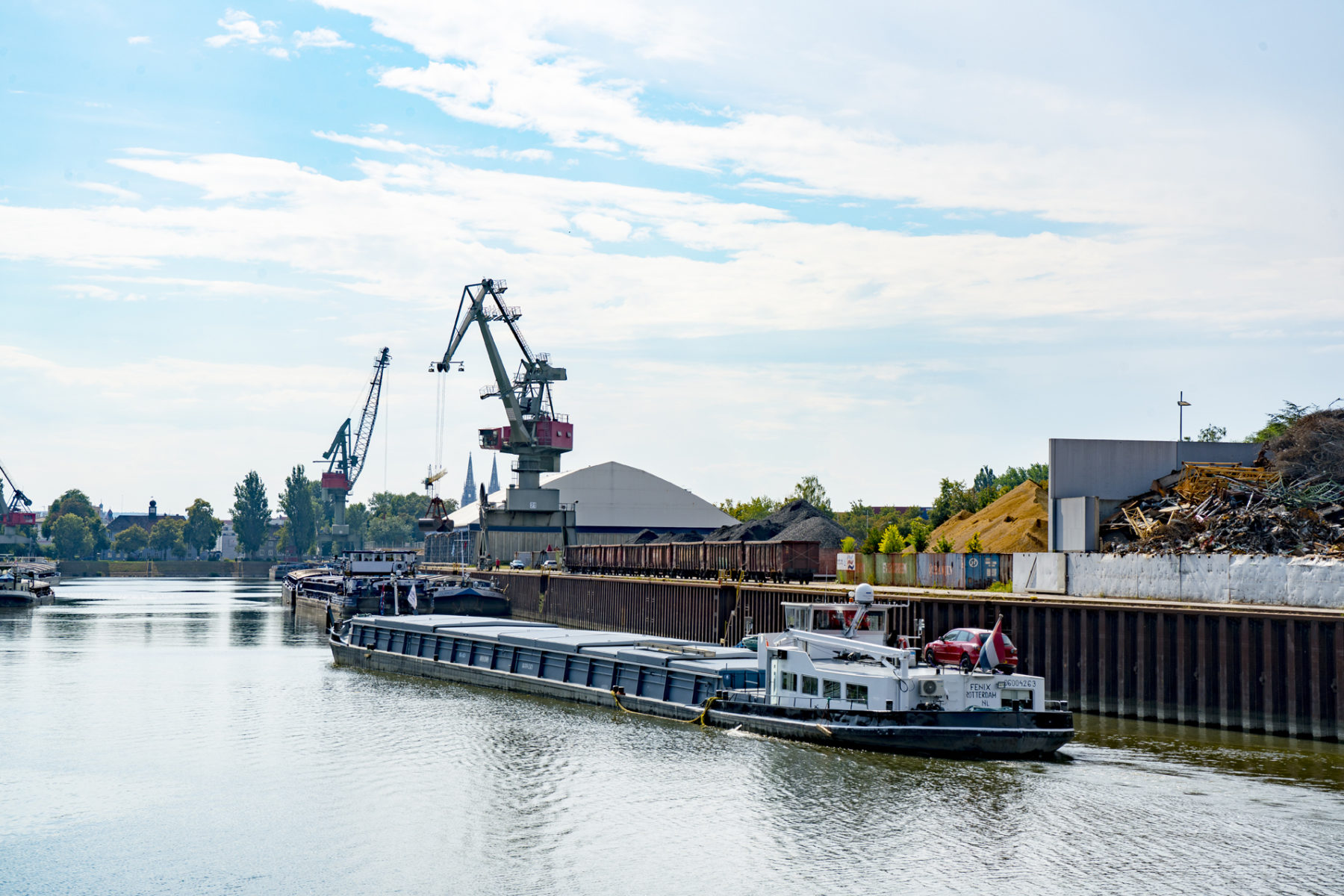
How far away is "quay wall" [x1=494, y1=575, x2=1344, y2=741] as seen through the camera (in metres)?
34.1

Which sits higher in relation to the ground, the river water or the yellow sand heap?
the yellow sand heap

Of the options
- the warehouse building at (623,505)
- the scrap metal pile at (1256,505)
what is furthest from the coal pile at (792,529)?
the scrap metal pile at (1256,505)

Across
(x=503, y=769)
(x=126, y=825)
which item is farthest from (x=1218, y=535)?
(x=126, y=825)

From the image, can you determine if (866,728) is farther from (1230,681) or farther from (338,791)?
(338,791)

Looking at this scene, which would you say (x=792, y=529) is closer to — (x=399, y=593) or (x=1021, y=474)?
(x=399, y=593)

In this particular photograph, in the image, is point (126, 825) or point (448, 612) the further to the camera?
point (448, 612)

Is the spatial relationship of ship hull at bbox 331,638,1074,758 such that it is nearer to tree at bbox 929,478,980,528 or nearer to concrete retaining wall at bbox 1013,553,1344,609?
concrete retaining wall at bbox 1013,553,1344,609

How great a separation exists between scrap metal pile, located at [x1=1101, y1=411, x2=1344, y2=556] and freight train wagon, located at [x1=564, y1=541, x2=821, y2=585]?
17038 mm

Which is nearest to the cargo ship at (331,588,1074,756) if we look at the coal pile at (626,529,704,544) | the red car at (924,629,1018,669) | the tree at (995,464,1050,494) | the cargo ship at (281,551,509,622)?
the red car at (924,629,1018,669)

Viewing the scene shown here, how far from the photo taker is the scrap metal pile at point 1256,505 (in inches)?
1671

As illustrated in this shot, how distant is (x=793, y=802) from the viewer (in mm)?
28859

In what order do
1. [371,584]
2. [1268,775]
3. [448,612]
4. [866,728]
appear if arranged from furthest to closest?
[371,584]
[448,612]
[866,728]
[1268,775]

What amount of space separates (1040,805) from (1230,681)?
1168 centimetres

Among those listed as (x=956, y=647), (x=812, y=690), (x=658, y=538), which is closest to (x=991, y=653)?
(x=812, y=690)
